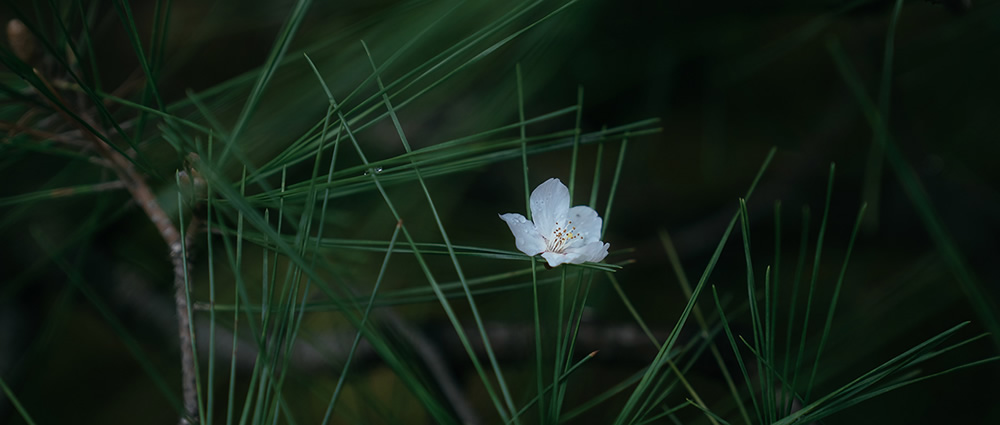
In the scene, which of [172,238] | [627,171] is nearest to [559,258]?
[172,238]

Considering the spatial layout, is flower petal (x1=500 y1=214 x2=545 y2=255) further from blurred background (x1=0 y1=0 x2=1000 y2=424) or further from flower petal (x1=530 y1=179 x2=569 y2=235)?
blurred background (x1=0 y1=0 x2=1000 y2=424)

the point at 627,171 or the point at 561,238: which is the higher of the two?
the point at 627,171

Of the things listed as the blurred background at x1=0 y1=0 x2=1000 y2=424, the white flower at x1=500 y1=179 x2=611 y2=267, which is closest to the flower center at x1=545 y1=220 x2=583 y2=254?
the white flower at x1=500 y1=179 x2=611 y2=267

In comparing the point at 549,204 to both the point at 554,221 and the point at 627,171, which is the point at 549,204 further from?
the point at 627,171

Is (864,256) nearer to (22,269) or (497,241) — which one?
(497,241)

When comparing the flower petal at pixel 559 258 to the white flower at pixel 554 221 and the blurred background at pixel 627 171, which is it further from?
the blurred background at pixel 627 171

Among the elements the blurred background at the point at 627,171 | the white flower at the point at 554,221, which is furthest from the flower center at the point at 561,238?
the blurred background at the point at 627,171
